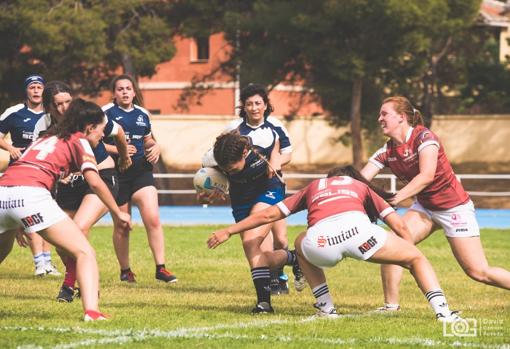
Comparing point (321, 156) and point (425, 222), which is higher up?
point (425, 222)

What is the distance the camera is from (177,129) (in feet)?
139

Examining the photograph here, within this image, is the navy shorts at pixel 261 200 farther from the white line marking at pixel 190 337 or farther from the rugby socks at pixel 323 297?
the white line marking at pixel 190 337

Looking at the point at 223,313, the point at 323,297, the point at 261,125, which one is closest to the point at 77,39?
the point at 261,125

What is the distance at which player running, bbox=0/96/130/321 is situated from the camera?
26.0ft

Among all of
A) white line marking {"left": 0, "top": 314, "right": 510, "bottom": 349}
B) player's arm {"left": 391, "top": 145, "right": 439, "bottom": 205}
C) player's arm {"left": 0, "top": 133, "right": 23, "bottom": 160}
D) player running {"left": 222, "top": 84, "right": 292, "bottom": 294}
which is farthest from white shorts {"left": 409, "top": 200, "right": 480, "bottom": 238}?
player's arm {"left": 0, "top": 133, "right": 23, "bottom": 160}

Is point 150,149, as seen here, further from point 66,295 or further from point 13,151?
point 66,295

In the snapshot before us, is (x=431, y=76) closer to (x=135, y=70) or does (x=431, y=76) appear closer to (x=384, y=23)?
(x=384, y=23)

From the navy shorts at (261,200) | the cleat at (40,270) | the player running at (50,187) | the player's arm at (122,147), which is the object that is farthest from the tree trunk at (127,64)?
the player running at (50,187)

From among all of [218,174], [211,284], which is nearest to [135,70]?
[211,284]

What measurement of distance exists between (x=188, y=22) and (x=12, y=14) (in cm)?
541

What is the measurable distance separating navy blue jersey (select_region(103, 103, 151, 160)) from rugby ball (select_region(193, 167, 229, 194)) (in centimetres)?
210

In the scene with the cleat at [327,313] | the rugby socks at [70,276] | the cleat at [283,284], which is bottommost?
the cleat at [283,284]

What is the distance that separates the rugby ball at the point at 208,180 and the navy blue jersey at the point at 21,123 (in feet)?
9.25

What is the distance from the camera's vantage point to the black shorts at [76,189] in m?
10.8
